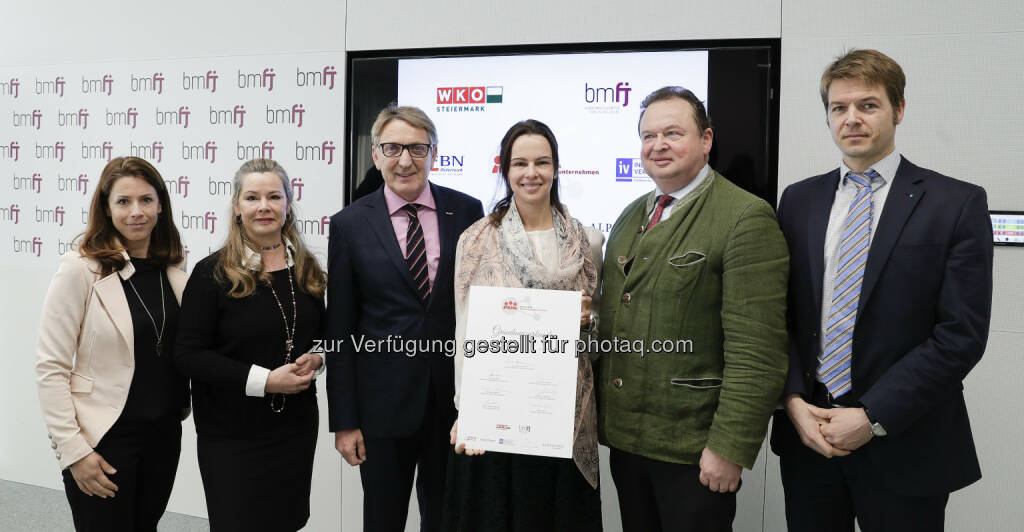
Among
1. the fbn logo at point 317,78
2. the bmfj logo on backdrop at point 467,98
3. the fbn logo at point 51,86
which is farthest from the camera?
the fbn logo at point 51,86

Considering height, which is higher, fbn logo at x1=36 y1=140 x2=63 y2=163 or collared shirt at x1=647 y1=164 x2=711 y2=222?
fbn logo at x1=36 y1=140 x2=63 y2=163

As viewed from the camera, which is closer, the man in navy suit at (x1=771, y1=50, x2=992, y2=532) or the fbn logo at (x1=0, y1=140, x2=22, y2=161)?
the man in navy suit at (x1=771, y1=50, x2=992, y2=532)

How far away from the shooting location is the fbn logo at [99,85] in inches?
160

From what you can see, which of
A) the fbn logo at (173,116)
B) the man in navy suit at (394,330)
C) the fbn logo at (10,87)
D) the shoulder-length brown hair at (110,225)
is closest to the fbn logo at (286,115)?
the fbn logo at (173,116)

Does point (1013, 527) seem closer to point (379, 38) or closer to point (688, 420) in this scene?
point (688, 420)

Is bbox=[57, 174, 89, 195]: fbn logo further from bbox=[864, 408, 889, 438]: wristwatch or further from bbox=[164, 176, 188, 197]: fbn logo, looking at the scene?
bbox=[864, 408, 889, 438]: wristwatch

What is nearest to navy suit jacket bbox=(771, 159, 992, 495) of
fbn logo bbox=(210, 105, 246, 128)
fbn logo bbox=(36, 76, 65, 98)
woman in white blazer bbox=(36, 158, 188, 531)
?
woman in white blazer bbox=(36, 158, 188, 531)

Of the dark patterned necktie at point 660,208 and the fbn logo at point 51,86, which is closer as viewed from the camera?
the dark patterned necktie at point 660,208

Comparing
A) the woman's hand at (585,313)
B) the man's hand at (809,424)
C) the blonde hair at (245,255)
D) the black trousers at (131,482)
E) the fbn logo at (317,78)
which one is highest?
the fbn logo at (317,78)

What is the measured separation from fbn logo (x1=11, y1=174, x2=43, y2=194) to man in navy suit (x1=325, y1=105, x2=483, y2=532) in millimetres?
3046

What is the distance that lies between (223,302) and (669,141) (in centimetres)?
149

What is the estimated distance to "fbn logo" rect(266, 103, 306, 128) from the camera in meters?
3.71

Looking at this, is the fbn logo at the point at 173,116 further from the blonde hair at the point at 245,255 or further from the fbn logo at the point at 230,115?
the blonde hair at the point at 245,255

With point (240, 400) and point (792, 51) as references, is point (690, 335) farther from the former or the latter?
point (792, 51)
